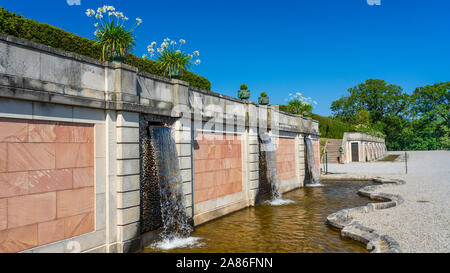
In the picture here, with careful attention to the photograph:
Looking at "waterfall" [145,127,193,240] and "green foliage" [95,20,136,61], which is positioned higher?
"green foliage" [95,20,136,61]

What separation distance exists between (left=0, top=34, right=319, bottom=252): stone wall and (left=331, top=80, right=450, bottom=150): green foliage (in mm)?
63425

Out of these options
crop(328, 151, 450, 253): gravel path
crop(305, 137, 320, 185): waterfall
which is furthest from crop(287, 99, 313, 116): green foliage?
crop(328, 151, 450, 253): gravel path

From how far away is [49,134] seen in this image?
6.38 m

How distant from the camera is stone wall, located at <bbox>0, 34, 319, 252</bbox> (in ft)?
19.2

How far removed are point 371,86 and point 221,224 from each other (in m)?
68.7

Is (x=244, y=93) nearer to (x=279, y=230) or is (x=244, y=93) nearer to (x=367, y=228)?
(x=279, y=230)

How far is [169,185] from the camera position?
929cm

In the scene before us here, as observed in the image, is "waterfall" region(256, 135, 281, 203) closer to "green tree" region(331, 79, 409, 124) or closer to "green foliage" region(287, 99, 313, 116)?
"green foliage" region(287, 99, 313, 116)

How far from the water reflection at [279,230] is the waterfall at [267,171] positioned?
1036 millimetres

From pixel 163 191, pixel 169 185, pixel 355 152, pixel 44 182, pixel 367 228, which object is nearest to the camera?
pixel 44 182

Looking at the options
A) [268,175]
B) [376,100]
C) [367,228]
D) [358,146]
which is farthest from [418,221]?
[376,100]

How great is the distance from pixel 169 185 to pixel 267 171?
718cm
